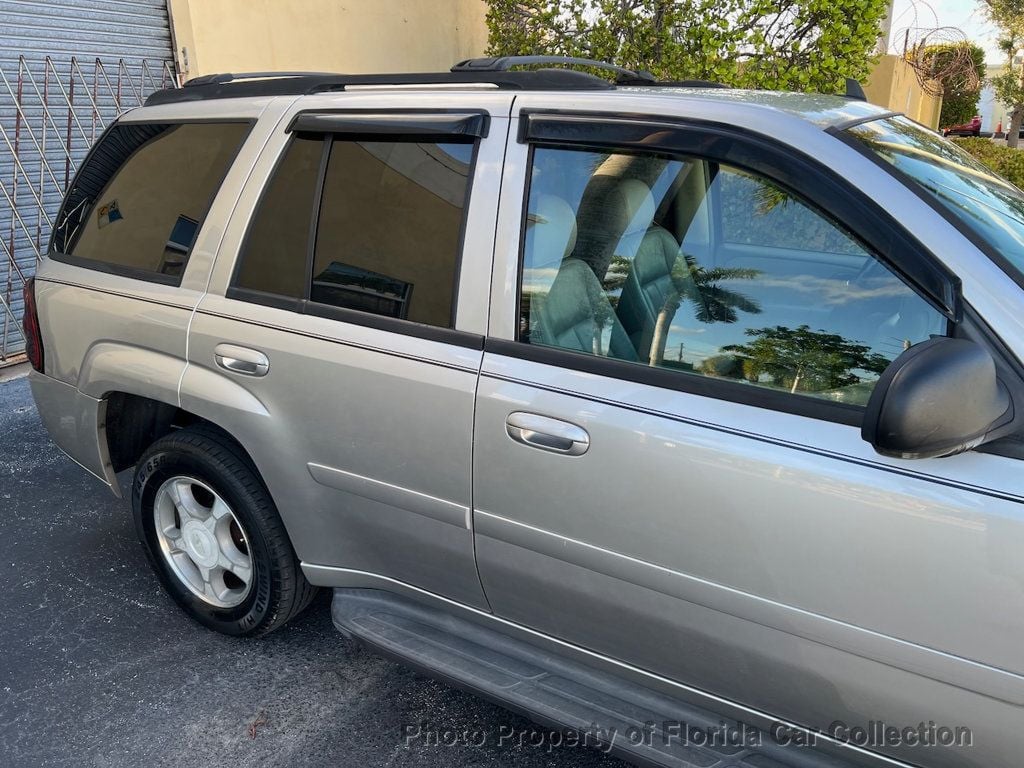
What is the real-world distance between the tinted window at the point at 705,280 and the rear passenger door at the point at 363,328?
0.60 ft

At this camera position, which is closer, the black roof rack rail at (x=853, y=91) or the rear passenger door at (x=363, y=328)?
the rear passenger door at (x=363, y=328)

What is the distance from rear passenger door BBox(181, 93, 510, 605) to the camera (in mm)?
2312

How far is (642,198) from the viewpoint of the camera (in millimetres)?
2205

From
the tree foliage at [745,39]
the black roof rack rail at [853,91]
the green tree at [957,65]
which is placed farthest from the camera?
the green tree at [957,65]

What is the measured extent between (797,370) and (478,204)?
91 cm

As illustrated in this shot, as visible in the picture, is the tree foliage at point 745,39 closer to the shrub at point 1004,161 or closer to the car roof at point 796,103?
the car roof at point 796,103

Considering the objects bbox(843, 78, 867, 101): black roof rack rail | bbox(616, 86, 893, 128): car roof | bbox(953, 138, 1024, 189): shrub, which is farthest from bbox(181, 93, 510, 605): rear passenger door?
bbox(953, 138, 1024, 189): shrub

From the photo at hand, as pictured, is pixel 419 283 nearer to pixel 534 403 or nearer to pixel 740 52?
pixel 534 403

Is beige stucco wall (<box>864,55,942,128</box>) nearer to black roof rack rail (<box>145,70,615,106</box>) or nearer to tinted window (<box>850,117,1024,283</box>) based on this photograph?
tinted window (<box>850,117,1024,283</box>)

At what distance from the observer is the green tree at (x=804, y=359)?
73.3 inches

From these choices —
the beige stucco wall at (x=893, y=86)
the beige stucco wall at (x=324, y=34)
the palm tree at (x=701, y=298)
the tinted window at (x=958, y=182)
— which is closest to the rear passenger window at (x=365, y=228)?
the palm tree at (x=701, y=298)

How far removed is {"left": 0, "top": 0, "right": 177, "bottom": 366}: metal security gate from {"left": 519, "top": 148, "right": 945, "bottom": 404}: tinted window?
5.45 meters

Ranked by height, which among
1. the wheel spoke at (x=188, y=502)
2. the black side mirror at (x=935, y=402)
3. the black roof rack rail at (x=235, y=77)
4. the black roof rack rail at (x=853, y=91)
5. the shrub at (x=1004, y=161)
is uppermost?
the shrub at (x=1004, y=161)

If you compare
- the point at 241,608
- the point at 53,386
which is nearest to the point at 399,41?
the point at 53,386
